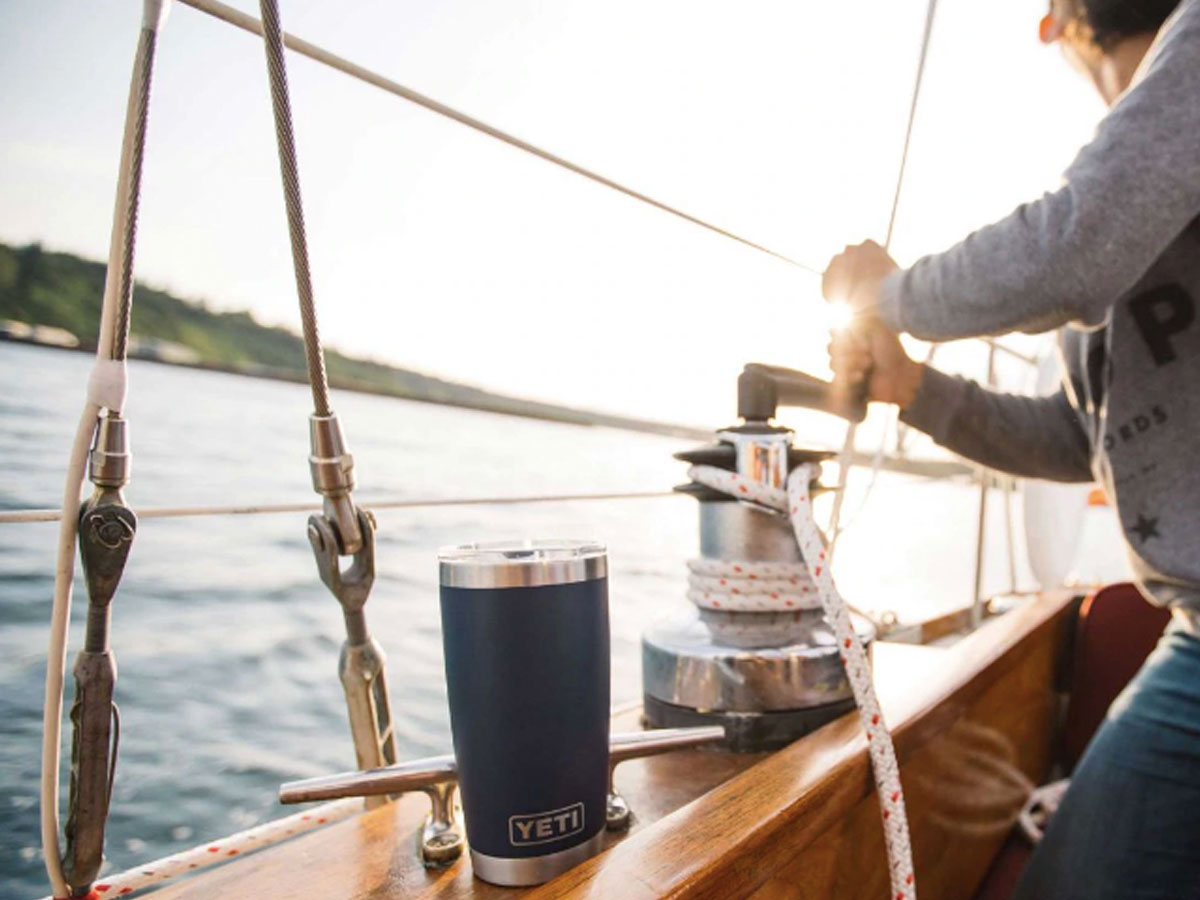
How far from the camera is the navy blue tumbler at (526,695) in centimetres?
36

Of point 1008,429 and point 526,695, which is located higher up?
point 1008,429

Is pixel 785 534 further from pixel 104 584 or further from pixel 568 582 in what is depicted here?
pixel 104 584

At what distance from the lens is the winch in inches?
23.7

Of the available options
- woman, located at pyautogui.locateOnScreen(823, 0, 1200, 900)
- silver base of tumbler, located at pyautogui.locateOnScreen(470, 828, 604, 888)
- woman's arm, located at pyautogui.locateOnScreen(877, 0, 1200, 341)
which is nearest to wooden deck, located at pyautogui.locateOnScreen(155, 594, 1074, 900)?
silver base of tumbler, located at pyautogui.locateOnScreen(470, 828, 604, 888)

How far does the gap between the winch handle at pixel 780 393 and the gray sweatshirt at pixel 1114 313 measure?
9 cm

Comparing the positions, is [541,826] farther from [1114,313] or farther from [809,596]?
[1114,313]

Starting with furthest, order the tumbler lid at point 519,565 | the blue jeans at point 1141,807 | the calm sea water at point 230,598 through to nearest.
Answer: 1. the calm sea water at point 230,598
2. the blue jeans at point 1141,807
3. the tumbler lid at point 519,565

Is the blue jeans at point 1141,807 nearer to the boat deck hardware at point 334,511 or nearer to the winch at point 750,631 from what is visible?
the winch at point 750,631

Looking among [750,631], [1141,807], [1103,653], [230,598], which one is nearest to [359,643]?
[750,631]

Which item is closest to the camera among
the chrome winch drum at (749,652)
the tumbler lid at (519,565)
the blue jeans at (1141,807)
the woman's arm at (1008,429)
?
the tumbler lid at (519,565)

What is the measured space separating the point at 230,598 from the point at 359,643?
381cm

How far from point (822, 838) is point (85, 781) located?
437 millimetres

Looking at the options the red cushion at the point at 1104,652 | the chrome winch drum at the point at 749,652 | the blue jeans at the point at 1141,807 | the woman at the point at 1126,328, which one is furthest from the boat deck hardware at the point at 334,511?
the red cushion at the point at 1104,652

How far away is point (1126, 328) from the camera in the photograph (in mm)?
744
